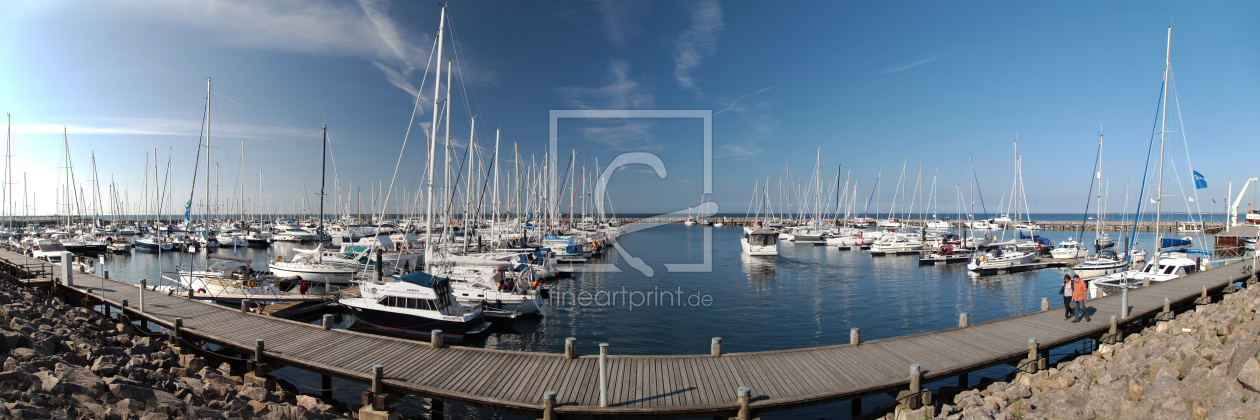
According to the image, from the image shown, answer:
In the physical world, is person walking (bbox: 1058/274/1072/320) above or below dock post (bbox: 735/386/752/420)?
above

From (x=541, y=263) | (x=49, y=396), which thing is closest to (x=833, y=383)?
(x=49, y=396)

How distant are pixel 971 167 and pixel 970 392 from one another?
72.4 metres

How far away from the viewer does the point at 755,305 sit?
32.0 metres

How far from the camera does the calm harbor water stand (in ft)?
75.4

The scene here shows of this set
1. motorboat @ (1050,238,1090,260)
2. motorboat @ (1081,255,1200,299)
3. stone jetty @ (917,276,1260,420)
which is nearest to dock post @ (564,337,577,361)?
stone jetty @ (917,276,1260,420)

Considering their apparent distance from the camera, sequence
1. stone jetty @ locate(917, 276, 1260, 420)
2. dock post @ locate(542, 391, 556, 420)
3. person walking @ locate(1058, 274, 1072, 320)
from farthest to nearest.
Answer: person walking @ locate(1058, 274, 1072, 320)
dock post @ locate(542, 391, 556, 420)
stone jetty @ locate(917, 276, 1260, 420)

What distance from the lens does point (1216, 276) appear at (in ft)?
91.7

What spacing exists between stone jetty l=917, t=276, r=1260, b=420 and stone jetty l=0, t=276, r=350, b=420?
1739 centimetres

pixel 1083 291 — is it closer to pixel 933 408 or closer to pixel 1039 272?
pixel 933 408

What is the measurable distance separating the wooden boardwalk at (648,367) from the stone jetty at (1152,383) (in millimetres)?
952

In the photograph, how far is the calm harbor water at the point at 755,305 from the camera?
2298 centimetres

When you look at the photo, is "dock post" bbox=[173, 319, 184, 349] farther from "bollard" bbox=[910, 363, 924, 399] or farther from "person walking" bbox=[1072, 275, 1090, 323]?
"person walking" bbox=[1072, 275, 1090, 323]

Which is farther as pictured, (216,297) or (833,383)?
(216,297)

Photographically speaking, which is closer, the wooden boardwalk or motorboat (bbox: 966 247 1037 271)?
the wooden boardwalk
